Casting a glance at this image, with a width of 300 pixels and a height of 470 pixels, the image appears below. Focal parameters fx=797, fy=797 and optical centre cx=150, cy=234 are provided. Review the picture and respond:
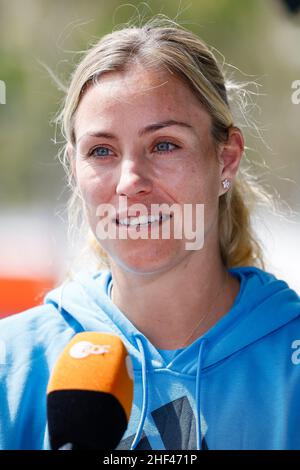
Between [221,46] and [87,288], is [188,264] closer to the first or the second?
→ [87,288]

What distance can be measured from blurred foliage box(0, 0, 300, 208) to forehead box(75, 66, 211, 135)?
4.81 meters

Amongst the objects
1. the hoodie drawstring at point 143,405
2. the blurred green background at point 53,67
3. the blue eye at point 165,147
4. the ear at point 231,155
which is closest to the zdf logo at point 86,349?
the hoodie drawstring at point 143,405

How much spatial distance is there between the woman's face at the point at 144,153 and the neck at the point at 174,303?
5 cm

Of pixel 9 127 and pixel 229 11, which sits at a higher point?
pixel 229 11

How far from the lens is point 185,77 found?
176 centimetres

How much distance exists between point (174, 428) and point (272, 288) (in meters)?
0.41

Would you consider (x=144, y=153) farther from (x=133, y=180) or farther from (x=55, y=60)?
(x=55, y=60)

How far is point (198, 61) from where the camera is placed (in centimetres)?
181

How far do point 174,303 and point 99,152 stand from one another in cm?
38

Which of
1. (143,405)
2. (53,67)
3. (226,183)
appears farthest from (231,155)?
(53,67)

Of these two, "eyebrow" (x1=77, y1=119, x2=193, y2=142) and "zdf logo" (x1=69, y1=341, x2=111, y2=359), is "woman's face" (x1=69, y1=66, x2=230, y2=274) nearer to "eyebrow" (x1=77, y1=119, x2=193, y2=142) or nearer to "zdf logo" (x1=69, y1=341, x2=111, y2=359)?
"eyebrow" (x1=77, y1=119, x2=193, y2=142)

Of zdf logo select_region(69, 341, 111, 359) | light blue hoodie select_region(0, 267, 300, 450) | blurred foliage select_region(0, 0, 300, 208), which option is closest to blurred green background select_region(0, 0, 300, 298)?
blurred foliage select_region(0, 0, 300, 208)

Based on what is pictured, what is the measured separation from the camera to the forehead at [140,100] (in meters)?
1.69
